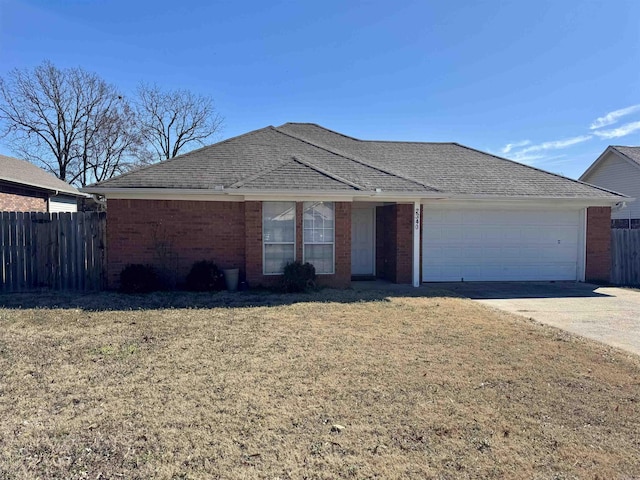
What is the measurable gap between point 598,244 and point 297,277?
9.83 metres

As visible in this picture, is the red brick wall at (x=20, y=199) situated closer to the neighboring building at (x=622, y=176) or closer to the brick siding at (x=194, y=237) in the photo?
the brick siding at (x=194, y=237)

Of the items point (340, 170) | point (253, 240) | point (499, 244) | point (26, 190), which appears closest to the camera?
point (253, 240)

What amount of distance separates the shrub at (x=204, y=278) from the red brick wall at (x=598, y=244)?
11327 millimetres

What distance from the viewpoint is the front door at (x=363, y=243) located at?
44.8 ft

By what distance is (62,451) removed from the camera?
3322 millimetres

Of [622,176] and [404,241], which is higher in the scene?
[622,176]

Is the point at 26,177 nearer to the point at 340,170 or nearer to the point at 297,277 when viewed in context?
the point at 340,170

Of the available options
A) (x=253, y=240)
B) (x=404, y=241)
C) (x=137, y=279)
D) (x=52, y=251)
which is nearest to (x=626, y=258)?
(x=404, y=241)

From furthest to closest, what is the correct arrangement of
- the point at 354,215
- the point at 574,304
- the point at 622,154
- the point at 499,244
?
the point at 622,154 → the point at 354,215 → the point at 499,244 → the point at 574,304

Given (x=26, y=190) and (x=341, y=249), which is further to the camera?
(x=26, y=190)

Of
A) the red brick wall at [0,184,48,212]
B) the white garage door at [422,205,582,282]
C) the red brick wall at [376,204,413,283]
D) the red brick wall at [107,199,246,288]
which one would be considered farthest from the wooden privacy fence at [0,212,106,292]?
the white garage door at [422,205,582,282]

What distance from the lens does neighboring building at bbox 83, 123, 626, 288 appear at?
10.5 m

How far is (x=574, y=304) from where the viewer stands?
9.70 meters

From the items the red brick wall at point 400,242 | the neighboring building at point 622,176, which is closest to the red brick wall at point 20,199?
the red brick wall at point 400,242
